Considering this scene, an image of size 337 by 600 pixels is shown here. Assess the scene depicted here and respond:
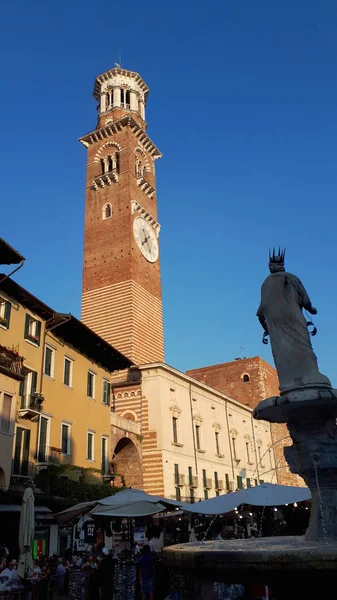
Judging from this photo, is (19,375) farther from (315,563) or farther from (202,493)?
(202,493)

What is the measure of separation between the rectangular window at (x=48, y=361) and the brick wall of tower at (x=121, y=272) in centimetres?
1081

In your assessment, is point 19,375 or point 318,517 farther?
point 19,375

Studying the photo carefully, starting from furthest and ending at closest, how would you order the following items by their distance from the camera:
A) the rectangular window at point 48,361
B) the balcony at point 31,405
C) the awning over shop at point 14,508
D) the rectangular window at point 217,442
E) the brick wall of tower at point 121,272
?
the rectangular window at point 217,442 → the brick wall of tower at point 121,272 → the rectangular window at point 48,361 → the balcony at point 31,405 → the awning over shop at point 14,508

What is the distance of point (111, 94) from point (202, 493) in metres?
35.6

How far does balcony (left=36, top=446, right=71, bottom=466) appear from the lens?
1898 centimetres

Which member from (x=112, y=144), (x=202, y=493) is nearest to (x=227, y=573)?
(x=202, y=493)

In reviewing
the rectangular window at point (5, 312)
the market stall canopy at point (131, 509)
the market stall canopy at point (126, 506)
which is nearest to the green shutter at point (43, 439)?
the rectangular window at point (5, 312)

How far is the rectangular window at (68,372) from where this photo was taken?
72.3 feet

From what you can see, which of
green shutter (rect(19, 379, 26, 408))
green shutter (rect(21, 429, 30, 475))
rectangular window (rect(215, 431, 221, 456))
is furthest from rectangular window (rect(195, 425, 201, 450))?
green shutter (rect(19, 379, 26, 408))

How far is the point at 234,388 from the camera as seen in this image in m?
49.6

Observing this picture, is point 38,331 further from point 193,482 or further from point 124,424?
point 193,482

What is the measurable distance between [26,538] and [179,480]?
16.9 meters

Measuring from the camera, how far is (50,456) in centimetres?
1939

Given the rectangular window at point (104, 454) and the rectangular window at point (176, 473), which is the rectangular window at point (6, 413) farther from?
the rectangular window at point (176, 473)
